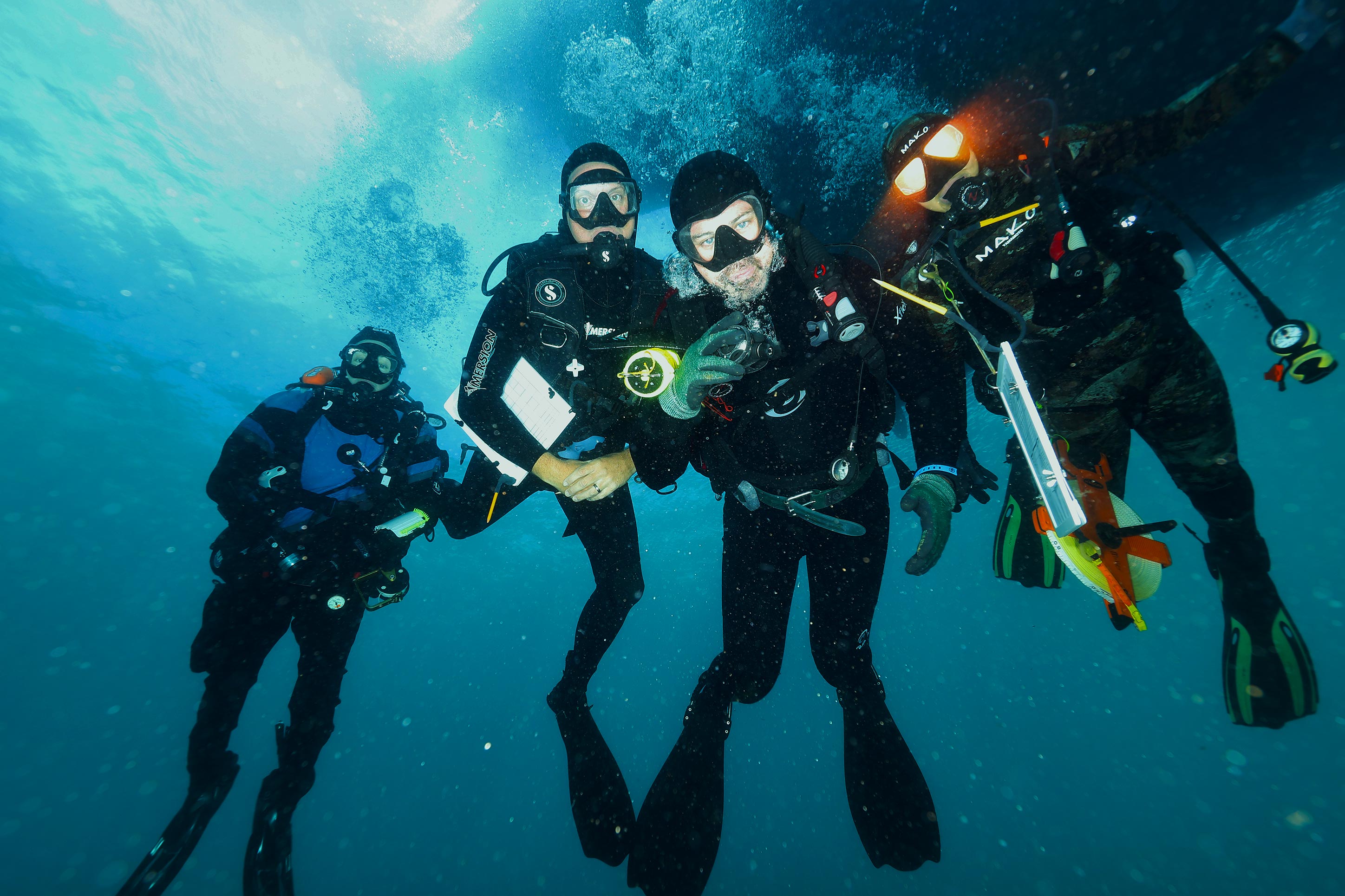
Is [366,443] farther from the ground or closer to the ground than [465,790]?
farther from the ground

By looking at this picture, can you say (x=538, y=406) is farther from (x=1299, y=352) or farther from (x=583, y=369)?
(x=1299, y=352)

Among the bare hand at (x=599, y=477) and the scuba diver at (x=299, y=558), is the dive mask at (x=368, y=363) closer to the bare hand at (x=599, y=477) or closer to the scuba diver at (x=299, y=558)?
the scuba diver at (x=299, y=558)

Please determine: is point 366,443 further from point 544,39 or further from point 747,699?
point 544,39

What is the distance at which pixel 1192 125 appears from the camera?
291 centimetres

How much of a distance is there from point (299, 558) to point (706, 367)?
5.30m

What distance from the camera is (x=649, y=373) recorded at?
3.00 metres

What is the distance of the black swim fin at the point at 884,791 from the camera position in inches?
111

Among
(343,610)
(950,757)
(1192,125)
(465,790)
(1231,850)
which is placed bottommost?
(1231,850)

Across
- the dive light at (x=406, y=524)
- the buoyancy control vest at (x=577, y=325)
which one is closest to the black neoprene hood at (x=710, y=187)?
the buoyancy control vest at (x=577, y=325)

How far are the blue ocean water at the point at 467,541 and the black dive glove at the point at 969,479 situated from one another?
631 cm

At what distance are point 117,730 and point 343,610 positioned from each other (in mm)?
58931

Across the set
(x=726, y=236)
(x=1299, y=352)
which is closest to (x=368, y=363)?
(x=726, y=236)

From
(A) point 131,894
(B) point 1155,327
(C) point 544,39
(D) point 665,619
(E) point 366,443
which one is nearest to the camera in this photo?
(B) point 1155,327

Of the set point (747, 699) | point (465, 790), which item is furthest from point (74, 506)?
point (747, 699)
